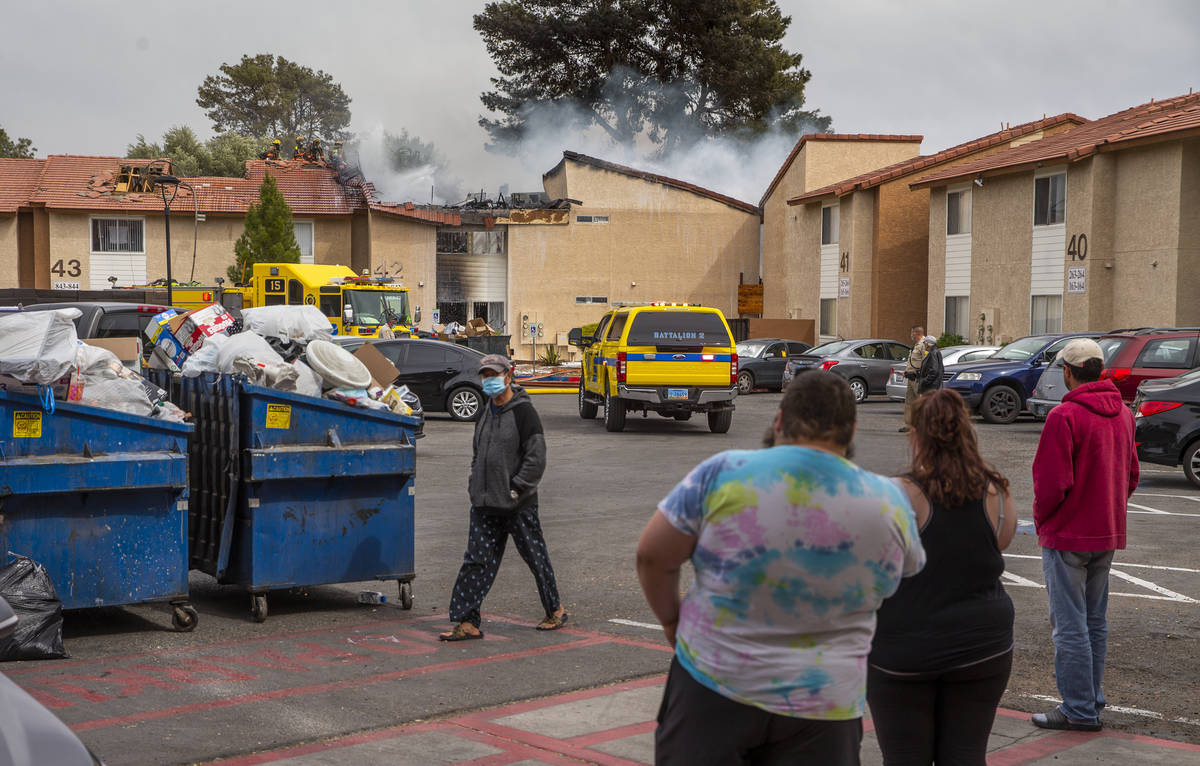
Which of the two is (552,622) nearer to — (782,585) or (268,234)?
(782,585)

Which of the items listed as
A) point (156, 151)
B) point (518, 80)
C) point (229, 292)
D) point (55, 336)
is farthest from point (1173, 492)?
point (156, 151)

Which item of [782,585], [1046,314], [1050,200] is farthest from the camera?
[1046,314]

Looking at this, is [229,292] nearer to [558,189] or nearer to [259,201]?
[259,201]

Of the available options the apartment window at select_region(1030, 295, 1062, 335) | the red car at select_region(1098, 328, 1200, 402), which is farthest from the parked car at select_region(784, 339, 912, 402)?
the red car at select_region(1098, 328, 1200, 402)

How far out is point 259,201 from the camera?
44.6 m

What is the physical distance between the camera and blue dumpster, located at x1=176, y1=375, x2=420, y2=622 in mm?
8117

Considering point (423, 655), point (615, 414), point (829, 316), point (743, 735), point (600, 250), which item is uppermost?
point (600, 250)

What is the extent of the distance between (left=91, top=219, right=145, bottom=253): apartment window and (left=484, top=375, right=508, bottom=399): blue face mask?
40.7 meters

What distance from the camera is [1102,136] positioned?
2986cm

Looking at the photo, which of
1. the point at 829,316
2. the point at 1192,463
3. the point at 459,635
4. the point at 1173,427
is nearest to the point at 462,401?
the point at 1173,427

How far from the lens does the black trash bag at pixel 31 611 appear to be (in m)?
6.91

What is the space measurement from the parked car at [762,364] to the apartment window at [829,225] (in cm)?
898

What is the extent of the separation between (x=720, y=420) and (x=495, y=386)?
13.7m

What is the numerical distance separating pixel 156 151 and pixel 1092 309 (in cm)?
5999
